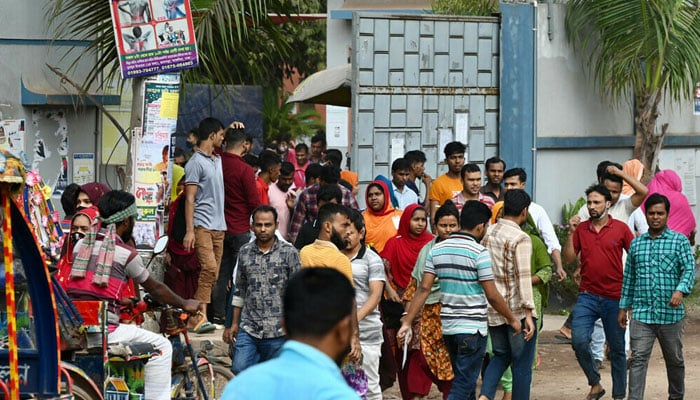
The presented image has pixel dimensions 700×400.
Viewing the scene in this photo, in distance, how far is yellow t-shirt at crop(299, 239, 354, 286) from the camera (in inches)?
307

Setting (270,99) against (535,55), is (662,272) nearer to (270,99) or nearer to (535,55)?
(535,55)

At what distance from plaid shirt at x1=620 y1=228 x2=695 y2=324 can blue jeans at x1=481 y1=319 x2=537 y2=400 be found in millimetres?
868

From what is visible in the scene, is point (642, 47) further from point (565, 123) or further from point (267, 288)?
point (267, 288)

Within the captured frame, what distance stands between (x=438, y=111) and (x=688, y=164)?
3.90 meters

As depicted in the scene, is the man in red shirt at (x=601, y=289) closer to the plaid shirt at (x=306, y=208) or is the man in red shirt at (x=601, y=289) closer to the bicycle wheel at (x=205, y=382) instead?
the plaid shirt at (x=306, y=208)

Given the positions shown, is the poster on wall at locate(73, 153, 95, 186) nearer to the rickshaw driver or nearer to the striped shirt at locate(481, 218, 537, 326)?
the rickshaw driver

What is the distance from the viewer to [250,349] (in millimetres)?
8219

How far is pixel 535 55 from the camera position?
1404cm

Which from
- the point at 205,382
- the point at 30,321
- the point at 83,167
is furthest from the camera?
the point at 83,167

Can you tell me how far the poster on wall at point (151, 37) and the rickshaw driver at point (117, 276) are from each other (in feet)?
8.53

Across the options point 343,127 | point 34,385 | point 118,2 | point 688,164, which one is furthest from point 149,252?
point 343,127

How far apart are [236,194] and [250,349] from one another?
154 inches

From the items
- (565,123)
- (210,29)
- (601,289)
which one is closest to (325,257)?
(601,289)

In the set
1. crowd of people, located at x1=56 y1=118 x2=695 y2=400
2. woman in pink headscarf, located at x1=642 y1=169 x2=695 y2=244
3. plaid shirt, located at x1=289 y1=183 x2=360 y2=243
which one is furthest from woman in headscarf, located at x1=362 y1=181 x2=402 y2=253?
woman in pink headscarf, located at x1=642 y1=169 x2=695 y2=244
